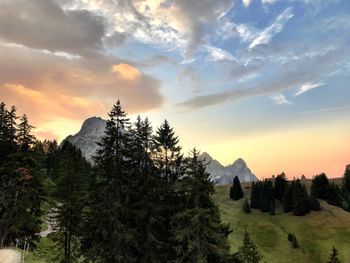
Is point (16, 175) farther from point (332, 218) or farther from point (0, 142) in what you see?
point (332, 218)

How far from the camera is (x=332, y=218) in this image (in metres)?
111

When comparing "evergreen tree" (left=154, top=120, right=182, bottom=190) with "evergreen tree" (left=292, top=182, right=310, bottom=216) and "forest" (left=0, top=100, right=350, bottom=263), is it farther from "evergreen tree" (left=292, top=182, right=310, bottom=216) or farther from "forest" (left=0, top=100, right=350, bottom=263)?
"evergreen tree" (left=292, top=182, right=310, bottom=216)

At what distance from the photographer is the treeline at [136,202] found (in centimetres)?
3844

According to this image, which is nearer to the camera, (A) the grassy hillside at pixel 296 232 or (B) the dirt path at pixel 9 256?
(B) the dirt path at pixel 9 256

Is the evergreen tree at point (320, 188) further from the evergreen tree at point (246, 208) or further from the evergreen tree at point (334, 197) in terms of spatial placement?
the evergreen tree at point (246, 208)

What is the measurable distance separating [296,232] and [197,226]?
251ft

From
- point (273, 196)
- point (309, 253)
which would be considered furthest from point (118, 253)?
point (273, 196)

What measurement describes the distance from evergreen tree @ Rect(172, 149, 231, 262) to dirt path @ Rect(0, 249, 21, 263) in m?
19.7

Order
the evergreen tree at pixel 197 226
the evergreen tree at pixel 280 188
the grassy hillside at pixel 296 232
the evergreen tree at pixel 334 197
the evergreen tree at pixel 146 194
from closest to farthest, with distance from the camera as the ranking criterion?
1. the evergreen tree at pixel 197 226
2. the evergreen tree at pixel 146 194
3. the grassy hillside at pixel 296 232
4. the evergreen tree at pixel 334 197
5. the evergreen tree at pixel 280 188

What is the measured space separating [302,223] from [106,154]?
82922 millimetres

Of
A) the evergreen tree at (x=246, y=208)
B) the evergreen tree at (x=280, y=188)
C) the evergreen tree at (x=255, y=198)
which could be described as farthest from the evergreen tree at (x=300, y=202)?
the evergreen tree at (x=246, y=208)

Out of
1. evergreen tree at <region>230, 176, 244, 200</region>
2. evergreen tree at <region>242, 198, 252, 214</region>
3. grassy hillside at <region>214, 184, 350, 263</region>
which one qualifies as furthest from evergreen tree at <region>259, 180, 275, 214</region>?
evergreen tree at <region>230, 176, 244, 200</region>

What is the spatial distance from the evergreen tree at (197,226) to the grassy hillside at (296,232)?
56090 mm

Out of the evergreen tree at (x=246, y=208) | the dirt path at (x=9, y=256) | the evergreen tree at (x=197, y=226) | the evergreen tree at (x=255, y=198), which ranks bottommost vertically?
the dirt path at (x=9, y=256)
